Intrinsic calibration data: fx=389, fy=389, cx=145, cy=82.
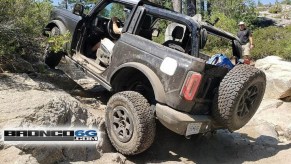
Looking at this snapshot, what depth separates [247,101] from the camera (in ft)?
16.6

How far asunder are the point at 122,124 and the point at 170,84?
2.89ft

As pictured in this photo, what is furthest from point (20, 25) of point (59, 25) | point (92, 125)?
point (92, 125)

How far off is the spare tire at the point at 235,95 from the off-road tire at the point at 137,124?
→ 0.82 m

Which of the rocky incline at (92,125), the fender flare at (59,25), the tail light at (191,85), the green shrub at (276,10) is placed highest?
the fender flare at (59,25)

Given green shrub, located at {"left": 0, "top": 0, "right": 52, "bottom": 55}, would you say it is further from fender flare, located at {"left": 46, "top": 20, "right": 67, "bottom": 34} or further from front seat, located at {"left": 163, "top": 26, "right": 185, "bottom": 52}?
front seat, located at {"left": 163, "top": 26, "right": 185, "bottom": 52}

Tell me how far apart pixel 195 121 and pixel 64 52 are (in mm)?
3019

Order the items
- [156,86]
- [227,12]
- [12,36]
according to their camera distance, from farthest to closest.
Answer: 1. [227,12]
2. [12,36]
3. [156,86]

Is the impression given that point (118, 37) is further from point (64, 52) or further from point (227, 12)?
point (227, 12)

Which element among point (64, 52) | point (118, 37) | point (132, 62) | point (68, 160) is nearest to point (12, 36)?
point (64, 52)

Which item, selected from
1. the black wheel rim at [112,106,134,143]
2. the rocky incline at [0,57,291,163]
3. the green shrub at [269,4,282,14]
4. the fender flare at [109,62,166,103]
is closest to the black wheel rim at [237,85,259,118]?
the rocky incline at [0,57,291,163]

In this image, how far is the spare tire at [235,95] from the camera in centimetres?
465

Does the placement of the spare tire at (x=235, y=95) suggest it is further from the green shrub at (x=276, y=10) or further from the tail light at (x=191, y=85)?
the green shrub at (x=276, y=10)

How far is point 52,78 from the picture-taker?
263 inches

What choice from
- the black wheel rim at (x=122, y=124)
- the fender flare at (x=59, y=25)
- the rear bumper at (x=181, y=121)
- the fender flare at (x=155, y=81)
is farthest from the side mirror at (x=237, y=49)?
the fender flare at (x=59, y=25)
